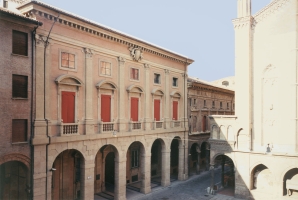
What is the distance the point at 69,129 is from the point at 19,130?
3589mm

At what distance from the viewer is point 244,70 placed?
81.1 feet

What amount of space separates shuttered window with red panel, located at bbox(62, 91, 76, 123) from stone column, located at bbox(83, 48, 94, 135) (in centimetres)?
105

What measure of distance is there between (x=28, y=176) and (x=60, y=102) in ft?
17.5

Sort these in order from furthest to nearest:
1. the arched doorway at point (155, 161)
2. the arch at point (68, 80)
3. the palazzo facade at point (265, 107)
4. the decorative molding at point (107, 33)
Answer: the arched doorway at point (155, 161) < the palazzo facade at point (265, 107) < the arch at point (68, 80) < the decorative molding at point (107, 33)

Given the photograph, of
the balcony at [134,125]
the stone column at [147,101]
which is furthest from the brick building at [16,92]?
the stone column at [147,101]

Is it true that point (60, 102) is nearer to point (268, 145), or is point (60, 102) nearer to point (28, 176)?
point (28, 176)

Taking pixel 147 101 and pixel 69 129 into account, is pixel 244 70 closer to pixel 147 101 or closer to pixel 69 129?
pixel 147 101

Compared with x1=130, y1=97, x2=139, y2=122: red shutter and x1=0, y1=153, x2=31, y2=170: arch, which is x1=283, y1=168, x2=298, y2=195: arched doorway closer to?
x1=130, y1=97, x2=139, y2=122: red shutter

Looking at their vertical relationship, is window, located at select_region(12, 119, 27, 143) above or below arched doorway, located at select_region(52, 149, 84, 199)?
above

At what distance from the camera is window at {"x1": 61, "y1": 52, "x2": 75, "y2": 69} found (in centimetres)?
1775

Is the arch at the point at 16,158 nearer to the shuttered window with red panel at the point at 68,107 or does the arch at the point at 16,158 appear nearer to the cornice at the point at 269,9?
the shuttered window with red panel at the point at 68,107

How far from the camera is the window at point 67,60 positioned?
17750mm

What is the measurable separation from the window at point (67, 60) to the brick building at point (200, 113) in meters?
16.7

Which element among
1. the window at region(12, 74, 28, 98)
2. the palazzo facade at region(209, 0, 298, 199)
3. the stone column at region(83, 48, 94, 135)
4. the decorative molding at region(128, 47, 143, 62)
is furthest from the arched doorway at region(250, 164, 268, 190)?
the window at region(12, 74, 28, 98)
